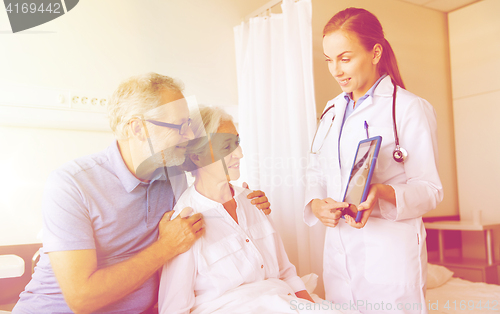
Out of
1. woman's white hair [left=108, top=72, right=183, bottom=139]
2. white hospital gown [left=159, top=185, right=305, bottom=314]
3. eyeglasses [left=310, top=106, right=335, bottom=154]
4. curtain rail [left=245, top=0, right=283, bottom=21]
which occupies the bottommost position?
white hospital gown [left=159, top=185, right=305, bottom=314]

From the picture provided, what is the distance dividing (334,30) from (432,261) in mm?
2454

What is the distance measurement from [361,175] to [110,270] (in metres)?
0.77

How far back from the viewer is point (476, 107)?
330cm

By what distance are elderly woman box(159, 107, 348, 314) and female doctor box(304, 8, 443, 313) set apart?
205mm

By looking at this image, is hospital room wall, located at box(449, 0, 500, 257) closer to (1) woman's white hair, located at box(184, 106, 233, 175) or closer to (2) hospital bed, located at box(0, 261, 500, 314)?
(2) hospital bed, located at box(0, 261, 500, 314)

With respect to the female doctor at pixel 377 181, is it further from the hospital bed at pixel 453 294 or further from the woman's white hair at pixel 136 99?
the woman's white hair at pixel 136 99

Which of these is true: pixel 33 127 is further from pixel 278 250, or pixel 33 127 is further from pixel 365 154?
pixel 365 154

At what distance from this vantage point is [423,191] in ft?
3.79

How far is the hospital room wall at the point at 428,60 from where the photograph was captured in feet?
10.3

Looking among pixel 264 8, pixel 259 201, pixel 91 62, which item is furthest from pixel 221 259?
pixel 264 8

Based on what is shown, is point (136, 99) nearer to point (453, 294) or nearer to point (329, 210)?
point (329, 210)

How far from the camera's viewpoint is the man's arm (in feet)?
3.12

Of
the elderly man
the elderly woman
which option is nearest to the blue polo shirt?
the elderly man

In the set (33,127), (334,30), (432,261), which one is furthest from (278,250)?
(432,261)
